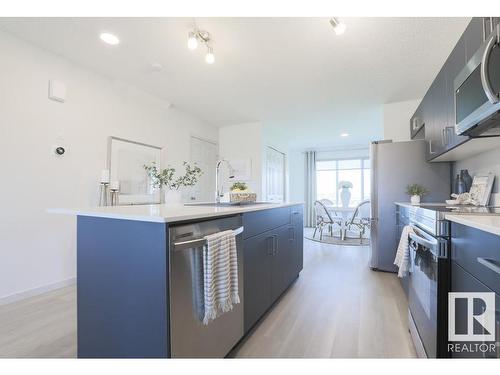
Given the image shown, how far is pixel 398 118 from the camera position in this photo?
150 inches

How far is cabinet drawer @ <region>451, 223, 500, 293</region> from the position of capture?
0.81m

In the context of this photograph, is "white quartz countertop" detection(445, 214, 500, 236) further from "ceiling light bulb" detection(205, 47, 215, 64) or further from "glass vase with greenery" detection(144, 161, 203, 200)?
"ceiling light bulb" detection(205, 47, 215, 64)

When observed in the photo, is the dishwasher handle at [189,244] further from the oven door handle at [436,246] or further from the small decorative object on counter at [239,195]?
the oven door handle at [436,246]

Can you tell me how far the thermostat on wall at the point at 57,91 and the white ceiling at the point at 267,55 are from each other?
12.3 inches

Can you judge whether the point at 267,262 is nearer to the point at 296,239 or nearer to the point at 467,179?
the point at 296,239

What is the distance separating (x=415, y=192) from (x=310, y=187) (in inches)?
187

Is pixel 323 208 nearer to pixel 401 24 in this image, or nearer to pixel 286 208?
pixel 286 208

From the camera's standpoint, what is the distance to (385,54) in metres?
2.54

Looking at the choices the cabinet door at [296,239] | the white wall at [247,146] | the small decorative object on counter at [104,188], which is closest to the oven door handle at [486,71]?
the cabinet door at [296,239]

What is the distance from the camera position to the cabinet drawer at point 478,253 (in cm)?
81

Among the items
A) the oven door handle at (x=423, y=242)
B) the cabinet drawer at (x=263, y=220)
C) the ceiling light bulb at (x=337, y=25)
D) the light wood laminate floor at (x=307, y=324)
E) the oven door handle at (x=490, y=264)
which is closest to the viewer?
the oven door handle at (x=490, y=264)

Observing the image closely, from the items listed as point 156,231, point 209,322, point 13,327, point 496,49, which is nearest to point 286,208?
point 209,322

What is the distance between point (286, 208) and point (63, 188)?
2.35 meters

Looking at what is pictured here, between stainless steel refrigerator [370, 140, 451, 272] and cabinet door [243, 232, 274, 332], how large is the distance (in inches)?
72.4
